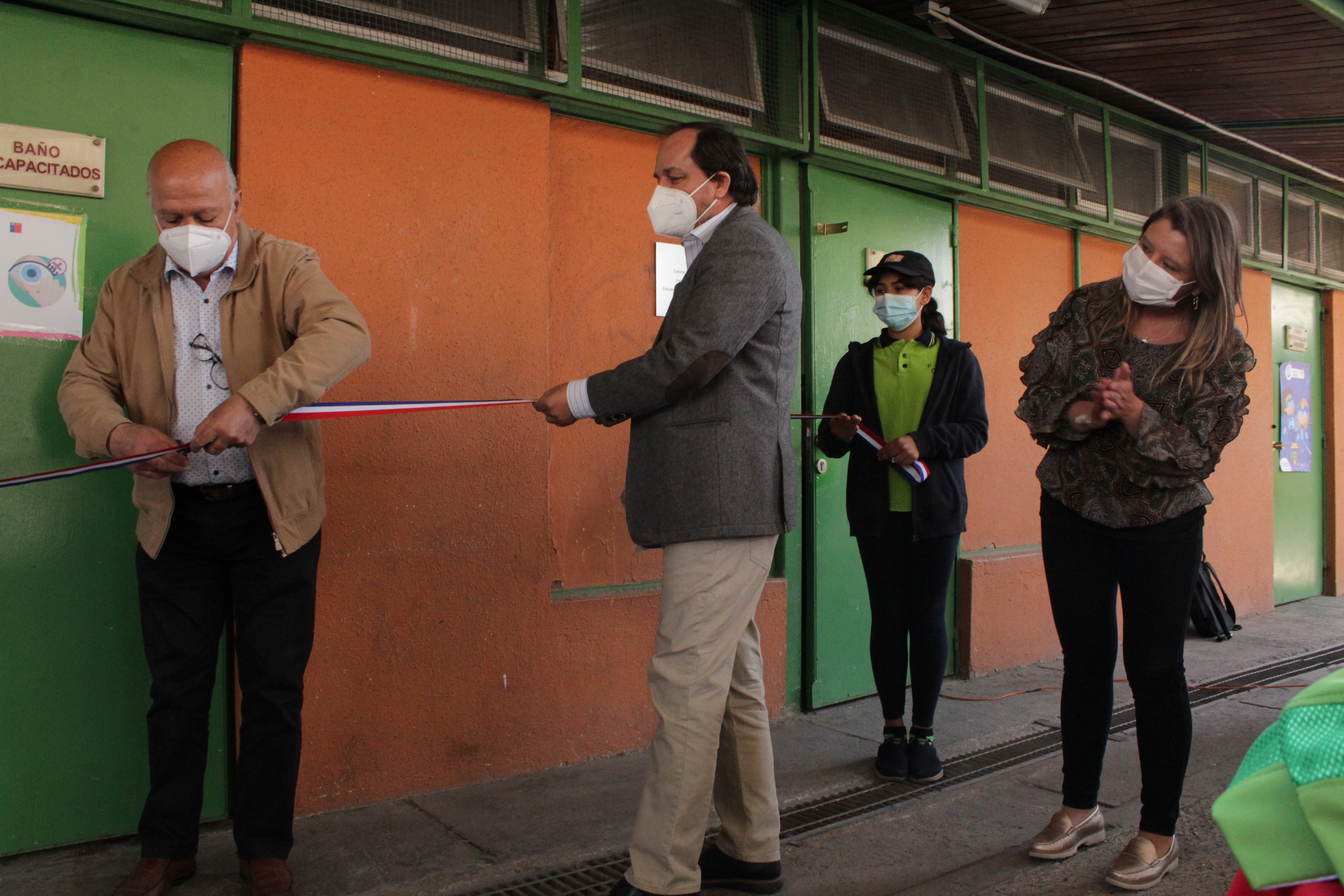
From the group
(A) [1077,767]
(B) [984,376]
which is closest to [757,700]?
(A) [1077,767]

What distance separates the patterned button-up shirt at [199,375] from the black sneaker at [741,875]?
5.35 feet

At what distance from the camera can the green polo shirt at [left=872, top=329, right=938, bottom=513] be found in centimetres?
379

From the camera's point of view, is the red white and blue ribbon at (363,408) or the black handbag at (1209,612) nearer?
the red white and blue ribbon at (363,408)

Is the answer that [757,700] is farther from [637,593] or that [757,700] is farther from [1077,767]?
[637,593]

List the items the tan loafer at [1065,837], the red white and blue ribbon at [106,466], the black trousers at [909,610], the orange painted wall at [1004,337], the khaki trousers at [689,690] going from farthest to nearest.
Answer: the orange painted wall at [1004,337] → the black trousers at [909,610] → the tan loafer at [1065,837] → the khaki trousers at [689,690] → the red white and blue ribbon at [106,466]

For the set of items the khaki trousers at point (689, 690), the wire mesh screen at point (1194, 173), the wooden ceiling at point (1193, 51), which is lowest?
the khaki trousers at point (689, 690)

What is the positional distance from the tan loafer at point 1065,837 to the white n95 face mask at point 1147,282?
4.99 ft

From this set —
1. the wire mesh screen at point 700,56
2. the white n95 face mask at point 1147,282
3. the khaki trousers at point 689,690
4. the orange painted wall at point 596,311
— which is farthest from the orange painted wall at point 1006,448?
the khaki trousers at point 689,690

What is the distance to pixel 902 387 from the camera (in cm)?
385

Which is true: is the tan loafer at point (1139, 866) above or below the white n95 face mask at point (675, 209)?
below

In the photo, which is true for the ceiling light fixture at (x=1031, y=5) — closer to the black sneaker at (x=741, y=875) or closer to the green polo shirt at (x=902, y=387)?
the green polo shirt at (x=902, y=387)

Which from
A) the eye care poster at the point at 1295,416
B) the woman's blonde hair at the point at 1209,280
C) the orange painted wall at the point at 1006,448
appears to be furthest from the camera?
the eye care poster at the point at 1295,416

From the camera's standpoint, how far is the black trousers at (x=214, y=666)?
8.72 feet

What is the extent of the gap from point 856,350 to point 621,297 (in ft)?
3.26
